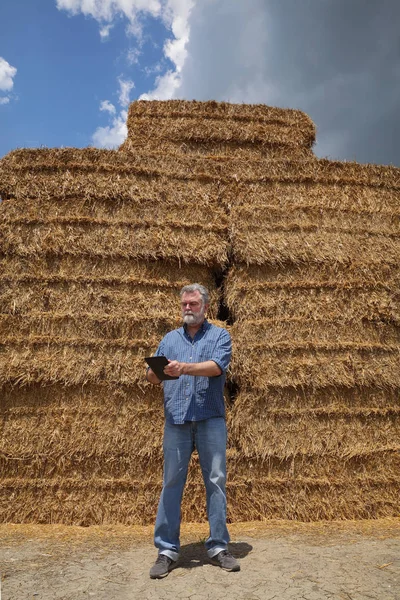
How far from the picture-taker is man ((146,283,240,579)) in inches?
140

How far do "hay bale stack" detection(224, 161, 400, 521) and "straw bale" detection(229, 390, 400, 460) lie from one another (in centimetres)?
1

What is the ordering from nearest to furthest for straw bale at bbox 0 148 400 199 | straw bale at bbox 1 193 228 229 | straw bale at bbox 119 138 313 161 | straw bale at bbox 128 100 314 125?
straw bale at bbox 1 193 228 229
straw bale at bbox 0 148 400 199
straw bale at bbox 119 138 313 161
straw bale at bbox 128 100 314 125

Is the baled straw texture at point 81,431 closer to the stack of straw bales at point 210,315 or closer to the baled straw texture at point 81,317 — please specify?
the stack of straw bales at point 210,315

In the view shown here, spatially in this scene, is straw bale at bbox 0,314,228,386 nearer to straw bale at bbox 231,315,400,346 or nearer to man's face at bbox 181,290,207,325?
straw bale at bbox 231,315,400,346

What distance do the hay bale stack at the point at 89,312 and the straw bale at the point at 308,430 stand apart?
89 centimetres

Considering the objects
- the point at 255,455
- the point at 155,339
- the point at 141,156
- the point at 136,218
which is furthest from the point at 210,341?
the point at 141,156

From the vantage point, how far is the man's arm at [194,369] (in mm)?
3406

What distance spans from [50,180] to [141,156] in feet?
3.54

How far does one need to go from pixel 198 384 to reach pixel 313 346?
1.76 meters

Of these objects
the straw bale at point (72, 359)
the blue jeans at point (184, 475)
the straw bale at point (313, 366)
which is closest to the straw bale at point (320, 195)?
the straw bale at point (313, 366)

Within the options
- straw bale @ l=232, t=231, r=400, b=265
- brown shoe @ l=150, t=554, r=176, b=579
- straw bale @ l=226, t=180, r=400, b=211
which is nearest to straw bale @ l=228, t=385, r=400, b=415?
straw bale @ l=232, t=231, r=400, b=265

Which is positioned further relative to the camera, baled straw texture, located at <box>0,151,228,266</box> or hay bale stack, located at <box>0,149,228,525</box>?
baled straw texture, located at <box>0,151,228,266</box>

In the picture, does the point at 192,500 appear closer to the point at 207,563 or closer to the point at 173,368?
the point at 207,563

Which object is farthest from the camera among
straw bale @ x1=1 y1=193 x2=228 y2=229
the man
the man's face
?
straw bale @ x1=1 y1=193 x2=228 y2=229
